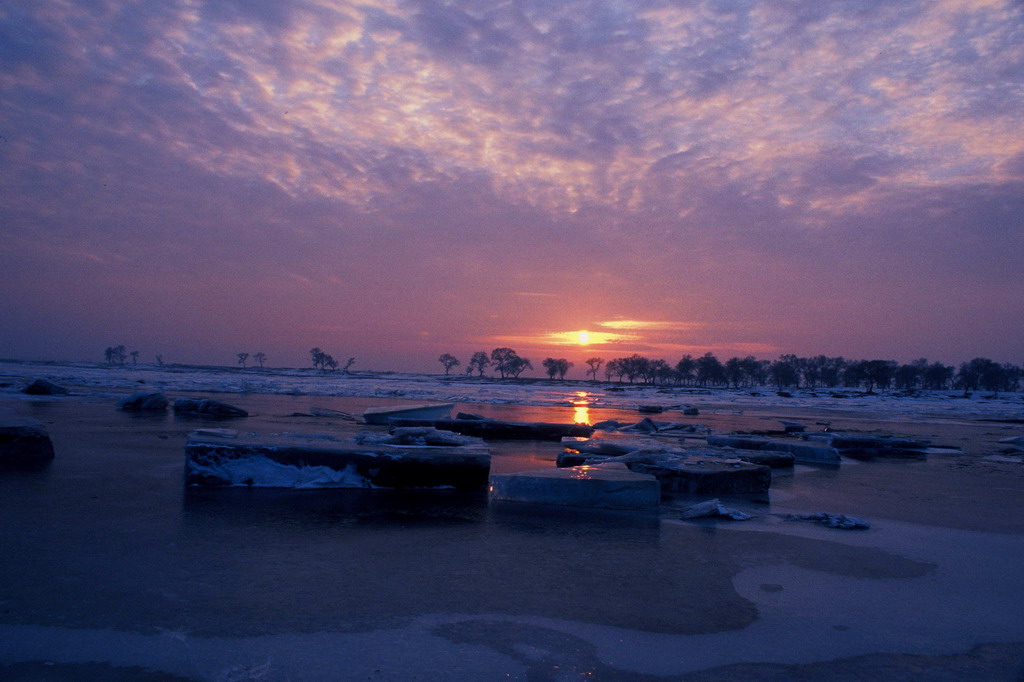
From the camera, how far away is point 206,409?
13.7 meters

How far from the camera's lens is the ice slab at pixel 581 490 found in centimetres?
563

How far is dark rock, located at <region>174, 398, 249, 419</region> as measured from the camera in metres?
13.6

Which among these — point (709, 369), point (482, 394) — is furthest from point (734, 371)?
point (482, 394)

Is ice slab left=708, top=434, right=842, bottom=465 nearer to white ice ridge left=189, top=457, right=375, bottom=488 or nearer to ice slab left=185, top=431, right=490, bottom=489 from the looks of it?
ice slab left=185, top=431, right=490, bottom=489

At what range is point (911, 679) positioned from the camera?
8.29 ft

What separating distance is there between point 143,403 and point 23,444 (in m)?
8.05

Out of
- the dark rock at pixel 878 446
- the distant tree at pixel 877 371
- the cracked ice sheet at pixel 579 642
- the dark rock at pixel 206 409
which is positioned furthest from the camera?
the distant tree at pixel 877 371

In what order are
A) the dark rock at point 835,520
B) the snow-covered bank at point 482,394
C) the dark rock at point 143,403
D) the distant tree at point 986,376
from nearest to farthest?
the dark rock at point 835,520 → the dark rock at point 143,403 → the snow-covered bank at point 482,394 → the distant tree at point 986,376

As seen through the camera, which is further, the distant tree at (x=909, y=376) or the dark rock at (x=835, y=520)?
the distant tree at (x=909, y=376)

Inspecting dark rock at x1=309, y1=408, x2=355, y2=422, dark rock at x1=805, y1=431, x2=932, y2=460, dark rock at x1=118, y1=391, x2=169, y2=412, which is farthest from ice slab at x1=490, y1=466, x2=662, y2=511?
dark rock at x1=118, y1=391, x2=169, y2=412

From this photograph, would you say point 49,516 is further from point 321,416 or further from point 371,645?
point 321,416

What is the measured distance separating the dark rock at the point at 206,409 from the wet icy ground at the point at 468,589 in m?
7.81

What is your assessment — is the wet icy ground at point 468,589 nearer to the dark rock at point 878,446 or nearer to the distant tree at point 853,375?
the dark rock at point 878,446

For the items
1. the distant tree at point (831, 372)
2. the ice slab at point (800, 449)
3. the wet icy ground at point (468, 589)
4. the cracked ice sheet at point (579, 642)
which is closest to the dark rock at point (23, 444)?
the wet icy ground at point (468, 589)
